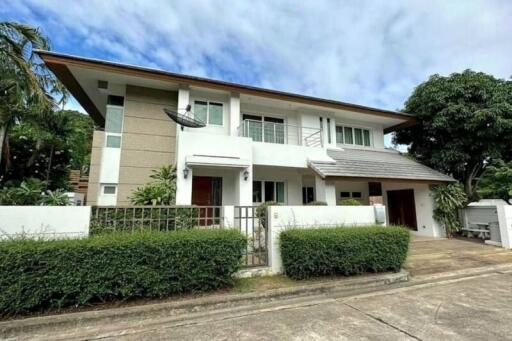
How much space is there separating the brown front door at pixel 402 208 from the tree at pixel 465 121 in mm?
2732

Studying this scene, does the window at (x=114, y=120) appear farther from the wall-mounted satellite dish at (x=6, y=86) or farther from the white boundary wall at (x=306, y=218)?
the white boundary wall at (x=306, y=218)

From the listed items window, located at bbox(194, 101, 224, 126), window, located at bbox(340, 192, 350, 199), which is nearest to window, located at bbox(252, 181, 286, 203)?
window, located at bbox(194, 101, 224, 126)

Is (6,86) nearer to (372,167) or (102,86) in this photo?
(102,86)

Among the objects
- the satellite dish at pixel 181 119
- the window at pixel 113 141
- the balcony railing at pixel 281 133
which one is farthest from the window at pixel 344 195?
the window at pixel 113 141

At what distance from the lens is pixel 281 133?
14688 millimetres

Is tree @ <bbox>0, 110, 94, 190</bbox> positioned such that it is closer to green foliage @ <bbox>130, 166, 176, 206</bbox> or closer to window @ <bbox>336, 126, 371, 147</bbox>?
green foliage @ <bbox>130, 166, 176, 206</bbox>

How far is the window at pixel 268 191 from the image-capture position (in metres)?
14.7

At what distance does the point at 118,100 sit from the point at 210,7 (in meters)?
6.17

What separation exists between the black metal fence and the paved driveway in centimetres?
494

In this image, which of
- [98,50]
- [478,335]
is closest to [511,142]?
[478,335]

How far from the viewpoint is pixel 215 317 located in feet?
16.6

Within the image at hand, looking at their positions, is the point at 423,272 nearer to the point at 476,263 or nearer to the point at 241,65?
the point at 476,263

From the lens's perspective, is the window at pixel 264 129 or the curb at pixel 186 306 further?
the window at pixel 264 129

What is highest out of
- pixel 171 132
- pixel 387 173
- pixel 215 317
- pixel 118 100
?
pixel 118 100
